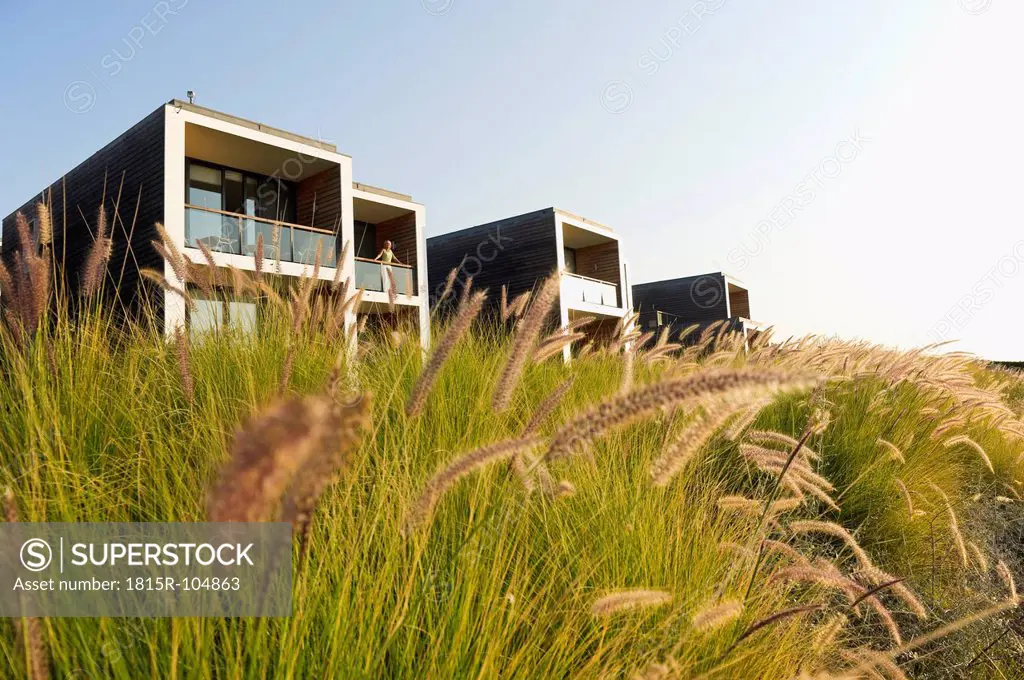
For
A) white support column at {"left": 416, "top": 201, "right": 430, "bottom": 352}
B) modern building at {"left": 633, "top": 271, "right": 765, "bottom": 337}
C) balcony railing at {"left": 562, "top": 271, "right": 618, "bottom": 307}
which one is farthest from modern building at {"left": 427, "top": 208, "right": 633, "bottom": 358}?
modern building at {"left": 633, "top": 271, "right": 765, "bottom": 337}

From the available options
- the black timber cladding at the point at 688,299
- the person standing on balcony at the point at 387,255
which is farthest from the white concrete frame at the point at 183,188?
the black timber cladding at the point at 688,299

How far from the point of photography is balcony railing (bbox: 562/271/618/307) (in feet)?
75.8

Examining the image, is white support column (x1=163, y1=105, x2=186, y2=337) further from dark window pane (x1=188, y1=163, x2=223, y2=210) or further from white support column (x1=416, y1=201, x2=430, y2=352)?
white support column (x1=416, y1=201, x2=430, y2=352)

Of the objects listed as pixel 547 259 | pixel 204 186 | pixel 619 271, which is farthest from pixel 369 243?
pixel 619 271

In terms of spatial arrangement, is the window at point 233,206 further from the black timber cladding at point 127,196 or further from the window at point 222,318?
the window at point 222,318

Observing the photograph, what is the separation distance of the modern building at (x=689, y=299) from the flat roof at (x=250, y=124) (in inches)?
838

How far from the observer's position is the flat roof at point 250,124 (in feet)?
48.4

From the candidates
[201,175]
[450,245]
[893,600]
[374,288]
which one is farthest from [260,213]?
[893,600]

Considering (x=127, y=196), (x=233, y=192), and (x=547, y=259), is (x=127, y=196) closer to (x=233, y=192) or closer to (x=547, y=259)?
(x=233, y=192)

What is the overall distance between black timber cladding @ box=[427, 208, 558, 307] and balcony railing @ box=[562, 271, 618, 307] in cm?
91

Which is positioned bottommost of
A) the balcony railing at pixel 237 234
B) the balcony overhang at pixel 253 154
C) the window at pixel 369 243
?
the balcony railing at pixel 237 234

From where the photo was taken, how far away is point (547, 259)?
2369cm

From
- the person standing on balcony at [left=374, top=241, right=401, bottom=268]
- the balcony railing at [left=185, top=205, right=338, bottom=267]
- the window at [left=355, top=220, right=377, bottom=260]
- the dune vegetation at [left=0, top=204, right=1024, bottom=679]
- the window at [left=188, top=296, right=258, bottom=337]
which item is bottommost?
the dune vegetation at [left=0, top=204, right=1024, bottom=679]

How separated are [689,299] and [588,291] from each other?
15.2 metres
